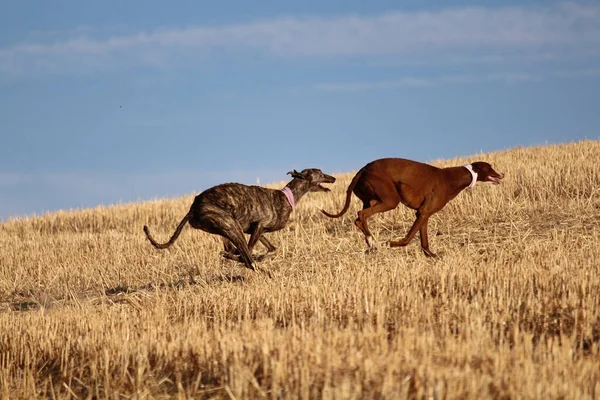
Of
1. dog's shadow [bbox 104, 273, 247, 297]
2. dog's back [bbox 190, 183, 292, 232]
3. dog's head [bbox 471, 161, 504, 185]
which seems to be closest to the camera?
dog's back [bbox 190, 183, 292, 232]

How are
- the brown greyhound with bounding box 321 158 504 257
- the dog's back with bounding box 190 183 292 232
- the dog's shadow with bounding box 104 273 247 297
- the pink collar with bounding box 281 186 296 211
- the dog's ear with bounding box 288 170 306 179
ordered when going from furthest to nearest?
1. the dog's ear with bounding box 288 170 306 179
2. the pink collar with bounding box 281 186 296 211
3. the dog's shadow with bounding box 104 273 247 297
4. the brown greyhound with bounding box 321 158 504 257
5. the dog's back with bounding box 190 183 292 232

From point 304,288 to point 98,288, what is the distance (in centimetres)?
513

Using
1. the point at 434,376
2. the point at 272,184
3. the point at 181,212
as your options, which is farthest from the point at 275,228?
the point at 272,184

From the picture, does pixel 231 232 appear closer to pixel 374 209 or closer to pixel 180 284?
pixel 180 284

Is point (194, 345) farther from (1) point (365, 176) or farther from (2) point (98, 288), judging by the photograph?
(2) point (98, 288)

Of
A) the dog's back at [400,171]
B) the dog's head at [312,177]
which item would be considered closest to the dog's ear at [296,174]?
the dog's head at [312,177]

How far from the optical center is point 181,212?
963 inches

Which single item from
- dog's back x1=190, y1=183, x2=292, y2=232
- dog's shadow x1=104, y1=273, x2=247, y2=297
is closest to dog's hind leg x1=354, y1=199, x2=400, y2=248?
dog's back x1=190, y1=183, x2=292, y2=232

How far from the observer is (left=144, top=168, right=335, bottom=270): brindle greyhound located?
11375 mm

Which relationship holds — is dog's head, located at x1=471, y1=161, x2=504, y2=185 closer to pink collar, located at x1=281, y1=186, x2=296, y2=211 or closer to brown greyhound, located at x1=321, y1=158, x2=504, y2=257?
brown greyhound, located at x1=321, y1=158, x2=504, y2=257

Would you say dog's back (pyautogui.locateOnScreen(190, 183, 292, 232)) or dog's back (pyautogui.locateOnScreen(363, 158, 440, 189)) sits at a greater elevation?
dog's back (pyautogui.locateOnScreen(363, 158, 440, 189))

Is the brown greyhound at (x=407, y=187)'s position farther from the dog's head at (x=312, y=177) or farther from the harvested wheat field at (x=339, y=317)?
the dog's head at (x=312, y=177)

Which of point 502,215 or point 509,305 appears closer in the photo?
point 509,305

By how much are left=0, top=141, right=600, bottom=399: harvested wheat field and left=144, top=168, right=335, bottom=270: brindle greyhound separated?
1.92 ft
